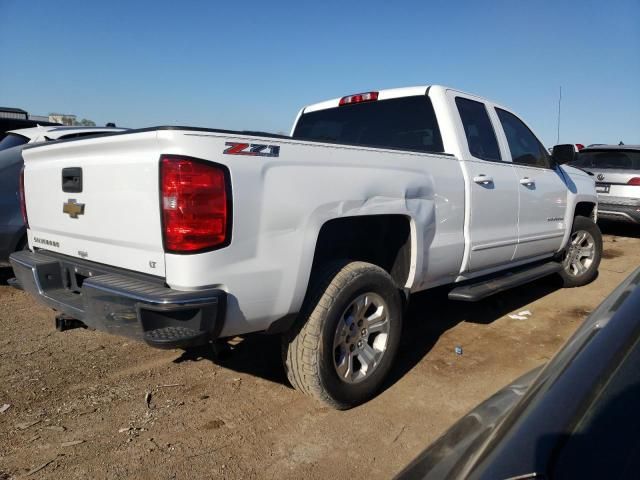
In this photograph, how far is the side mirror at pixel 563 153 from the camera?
498 cm

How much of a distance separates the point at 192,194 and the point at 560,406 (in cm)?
165

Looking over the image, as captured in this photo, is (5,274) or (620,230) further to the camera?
(620,230)

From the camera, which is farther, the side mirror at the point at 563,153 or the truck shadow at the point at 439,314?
the side mirror at the point at 563,153

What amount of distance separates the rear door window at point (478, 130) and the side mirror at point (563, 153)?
1.14m

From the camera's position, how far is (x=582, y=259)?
5.99m

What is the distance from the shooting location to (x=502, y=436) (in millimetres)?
1170

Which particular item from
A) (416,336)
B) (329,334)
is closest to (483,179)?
(416,336)

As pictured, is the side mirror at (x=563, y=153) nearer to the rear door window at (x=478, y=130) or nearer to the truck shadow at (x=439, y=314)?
the rear door window at (x=478, y=130)

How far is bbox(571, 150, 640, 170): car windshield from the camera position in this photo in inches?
350

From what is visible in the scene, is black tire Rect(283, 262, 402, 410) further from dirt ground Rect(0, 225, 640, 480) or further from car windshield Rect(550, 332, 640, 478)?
car windshield Rect(550, 332, 640, 478)

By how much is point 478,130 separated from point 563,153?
1.48 meters

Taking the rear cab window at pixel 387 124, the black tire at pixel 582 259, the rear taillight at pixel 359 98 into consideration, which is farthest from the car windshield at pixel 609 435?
the black tire at pixel 582 259

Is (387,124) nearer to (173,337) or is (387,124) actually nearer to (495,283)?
(495,283)

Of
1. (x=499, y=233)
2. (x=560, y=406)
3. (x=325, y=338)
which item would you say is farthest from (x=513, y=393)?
(x=499, y=233)
